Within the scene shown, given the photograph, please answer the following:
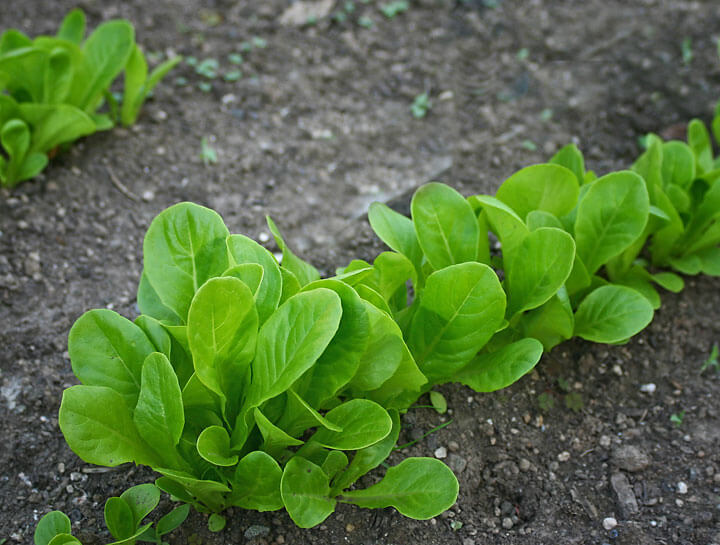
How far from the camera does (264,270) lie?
1.47 meters

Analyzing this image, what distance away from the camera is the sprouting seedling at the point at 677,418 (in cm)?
183

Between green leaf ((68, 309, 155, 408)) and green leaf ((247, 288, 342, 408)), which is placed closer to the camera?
green leaf ((247, 288, 342, 408))

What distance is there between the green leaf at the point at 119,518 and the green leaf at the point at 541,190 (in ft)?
3.78

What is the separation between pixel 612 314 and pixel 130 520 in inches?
47.8

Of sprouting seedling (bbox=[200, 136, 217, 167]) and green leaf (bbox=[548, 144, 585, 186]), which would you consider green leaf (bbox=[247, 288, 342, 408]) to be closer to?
green leaf (bbox=[548, 144, 585, 186])

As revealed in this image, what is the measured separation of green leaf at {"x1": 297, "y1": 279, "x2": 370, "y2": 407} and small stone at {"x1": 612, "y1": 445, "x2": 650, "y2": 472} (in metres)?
0.78

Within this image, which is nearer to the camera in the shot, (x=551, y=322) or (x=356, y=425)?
(x=356, y=425)

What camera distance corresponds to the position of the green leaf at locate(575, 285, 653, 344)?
1.70m

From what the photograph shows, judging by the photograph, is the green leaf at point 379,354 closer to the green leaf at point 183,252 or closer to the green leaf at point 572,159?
the green leaf at point 183,252

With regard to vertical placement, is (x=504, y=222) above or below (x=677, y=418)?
above

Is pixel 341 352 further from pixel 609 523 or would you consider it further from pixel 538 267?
pixel 609 523

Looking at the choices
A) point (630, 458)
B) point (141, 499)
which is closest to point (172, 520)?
point (141, 499)

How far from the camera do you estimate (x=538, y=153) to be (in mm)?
2576

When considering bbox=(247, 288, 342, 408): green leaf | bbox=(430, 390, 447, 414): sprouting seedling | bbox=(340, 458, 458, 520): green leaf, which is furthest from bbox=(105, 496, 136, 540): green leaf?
bbox=(430, 390, 447, 414): sprouting seedling
